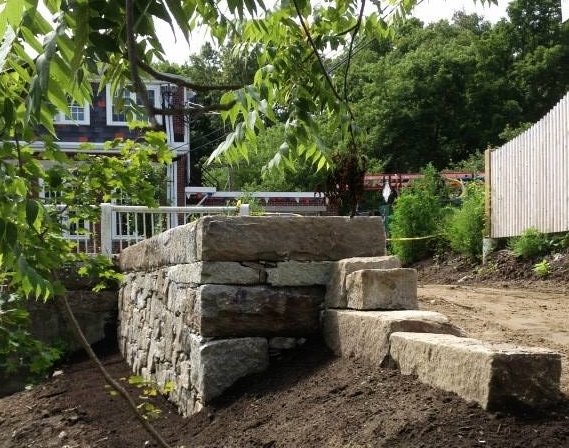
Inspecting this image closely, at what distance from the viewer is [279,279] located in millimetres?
5133

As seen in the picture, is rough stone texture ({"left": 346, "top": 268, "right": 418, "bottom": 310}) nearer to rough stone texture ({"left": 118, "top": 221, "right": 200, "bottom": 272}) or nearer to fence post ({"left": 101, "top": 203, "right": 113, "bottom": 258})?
rough stone texture ({"left": 118, "top": 221, "right": 200, "bottom": 272})

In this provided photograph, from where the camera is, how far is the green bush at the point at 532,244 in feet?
39.4

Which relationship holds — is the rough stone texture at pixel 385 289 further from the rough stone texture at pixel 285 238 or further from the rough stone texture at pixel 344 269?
the rough stone texture at pixel 285 238

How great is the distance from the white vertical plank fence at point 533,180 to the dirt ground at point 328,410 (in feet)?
9.22

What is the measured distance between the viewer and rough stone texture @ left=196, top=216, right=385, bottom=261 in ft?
16.6

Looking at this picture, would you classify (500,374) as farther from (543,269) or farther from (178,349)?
(543,269)

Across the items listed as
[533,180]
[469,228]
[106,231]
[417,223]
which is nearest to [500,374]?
[106,231]

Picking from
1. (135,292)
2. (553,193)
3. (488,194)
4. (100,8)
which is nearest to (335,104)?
(100,8)

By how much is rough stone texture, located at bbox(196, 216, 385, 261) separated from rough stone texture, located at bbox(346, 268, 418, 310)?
637mm

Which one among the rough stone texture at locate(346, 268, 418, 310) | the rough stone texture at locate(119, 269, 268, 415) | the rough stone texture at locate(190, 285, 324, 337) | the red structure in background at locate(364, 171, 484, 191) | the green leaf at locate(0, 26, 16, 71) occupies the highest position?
the red structure in background at locate(364, 171, 484, 191)

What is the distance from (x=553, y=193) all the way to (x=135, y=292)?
670 centimetres

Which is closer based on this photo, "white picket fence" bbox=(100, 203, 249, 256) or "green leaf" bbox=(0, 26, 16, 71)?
"green leaf" bbox=(0, 26, 16, 71)

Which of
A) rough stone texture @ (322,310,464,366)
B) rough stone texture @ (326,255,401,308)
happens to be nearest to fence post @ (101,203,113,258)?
rough stone texture @ (326,255,401,308)

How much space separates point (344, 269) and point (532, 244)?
801cm
